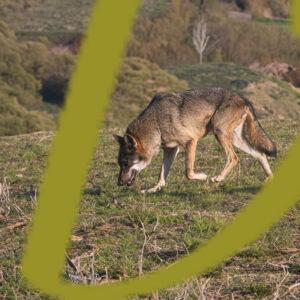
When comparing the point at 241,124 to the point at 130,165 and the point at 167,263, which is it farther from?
the point at 167,263

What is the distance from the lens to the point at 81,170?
373 centimetres

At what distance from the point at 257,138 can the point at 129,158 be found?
1953mm

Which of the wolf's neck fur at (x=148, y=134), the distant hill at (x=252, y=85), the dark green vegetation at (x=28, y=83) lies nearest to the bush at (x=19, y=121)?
the dark green vegetation at (x=28, y=83)

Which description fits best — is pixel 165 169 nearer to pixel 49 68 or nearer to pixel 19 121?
pixel 19 121

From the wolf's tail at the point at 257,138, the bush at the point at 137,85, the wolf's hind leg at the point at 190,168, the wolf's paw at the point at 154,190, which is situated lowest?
the bush at the point at 137,85

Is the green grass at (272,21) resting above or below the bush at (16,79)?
below

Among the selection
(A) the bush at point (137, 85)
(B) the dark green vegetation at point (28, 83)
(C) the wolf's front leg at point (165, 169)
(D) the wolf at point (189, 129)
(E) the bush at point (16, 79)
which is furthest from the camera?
(A) the bush at point (137, 85)

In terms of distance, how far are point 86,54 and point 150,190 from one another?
6.36 metres

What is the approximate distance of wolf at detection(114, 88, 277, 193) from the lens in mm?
10477

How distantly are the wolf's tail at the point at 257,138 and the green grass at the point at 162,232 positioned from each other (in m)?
0.44

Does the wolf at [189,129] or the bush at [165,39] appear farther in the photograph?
the bush at [165,39]

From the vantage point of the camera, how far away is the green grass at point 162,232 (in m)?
6.02

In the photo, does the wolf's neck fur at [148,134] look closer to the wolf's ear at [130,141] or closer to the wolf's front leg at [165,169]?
the wolf's ear at [130,141]

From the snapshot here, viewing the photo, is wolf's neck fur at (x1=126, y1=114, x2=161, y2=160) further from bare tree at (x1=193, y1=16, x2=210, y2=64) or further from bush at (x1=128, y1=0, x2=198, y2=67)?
bush at (x1=128, y1=0, x2=198, y2=67)
